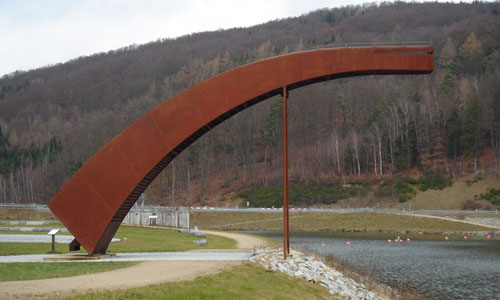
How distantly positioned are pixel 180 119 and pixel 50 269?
21.1ft

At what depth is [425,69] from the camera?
18.5 metres

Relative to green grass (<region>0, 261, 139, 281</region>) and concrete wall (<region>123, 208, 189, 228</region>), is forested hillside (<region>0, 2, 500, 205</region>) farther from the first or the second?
green grass (<region>0, 261, 139, 281</region>)

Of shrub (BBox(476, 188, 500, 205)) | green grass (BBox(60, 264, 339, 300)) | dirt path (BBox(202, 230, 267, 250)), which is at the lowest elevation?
dirt path (BBox(202, 230, 267, 250))

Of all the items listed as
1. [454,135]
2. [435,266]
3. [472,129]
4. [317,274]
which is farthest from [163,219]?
[472,129]

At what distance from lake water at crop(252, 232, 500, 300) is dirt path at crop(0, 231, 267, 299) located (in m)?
8.83

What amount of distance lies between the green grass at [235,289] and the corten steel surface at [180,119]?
512cm

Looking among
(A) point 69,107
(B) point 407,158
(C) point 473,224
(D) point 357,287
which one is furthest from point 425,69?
(A) point 69,107

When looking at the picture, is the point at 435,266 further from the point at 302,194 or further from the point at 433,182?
the point at 302,194

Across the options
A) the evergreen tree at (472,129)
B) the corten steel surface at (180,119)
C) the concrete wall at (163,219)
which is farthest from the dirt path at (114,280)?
the evergreen tree at (472,129)

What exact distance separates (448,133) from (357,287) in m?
68.5

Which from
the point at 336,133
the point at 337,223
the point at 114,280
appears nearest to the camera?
the point at 114,280

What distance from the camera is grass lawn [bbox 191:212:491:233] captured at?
176 ft

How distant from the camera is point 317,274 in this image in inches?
701

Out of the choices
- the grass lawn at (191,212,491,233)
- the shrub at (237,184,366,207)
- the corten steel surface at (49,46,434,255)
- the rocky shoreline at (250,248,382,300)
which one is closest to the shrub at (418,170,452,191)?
the shrub at (237,184,366,207)
